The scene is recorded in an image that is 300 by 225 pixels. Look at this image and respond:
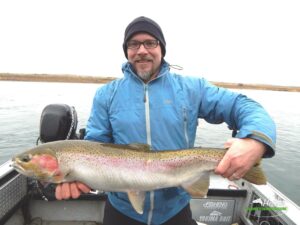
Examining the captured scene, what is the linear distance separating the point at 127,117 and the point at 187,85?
721 millimetres

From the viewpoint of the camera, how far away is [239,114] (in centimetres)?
290

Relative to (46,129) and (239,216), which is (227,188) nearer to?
(239,216)

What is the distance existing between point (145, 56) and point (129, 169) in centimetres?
119

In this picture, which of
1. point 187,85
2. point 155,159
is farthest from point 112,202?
point 187,85

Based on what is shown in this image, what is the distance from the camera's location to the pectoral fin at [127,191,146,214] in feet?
9.57

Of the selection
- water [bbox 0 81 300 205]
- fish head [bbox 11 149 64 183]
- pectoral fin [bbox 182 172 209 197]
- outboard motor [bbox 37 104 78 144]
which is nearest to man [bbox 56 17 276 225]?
fish head [bbox 11 149 64 183]

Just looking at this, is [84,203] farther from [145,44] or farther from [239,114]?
[239,114]

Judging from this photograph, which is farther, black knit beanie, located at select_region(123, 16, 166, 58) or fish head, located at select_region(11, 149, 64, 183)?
black knit beanie, located at select_region(123, 16, 166, 58)

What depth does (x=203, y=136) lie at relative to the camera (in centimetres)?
1878

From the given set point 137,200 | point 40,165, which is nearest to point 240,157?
point 137,200

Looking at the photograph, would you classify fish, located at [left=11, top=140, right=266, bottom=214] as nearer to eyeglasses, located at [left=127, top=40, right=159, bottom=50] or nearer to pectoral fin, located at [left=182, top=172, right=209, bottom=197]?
pectoral fin, located at [left=182, top=172, right=209, bottom=197]

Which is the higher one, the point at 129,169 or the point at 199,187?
the point at 129,169

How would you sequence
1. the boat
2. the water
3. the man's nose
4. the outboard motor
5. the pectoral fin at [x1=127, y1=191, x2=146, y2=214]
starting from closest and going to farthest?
the pectoral fin at [x1=127, y1=191, x2=146, y2=214] < the man's nose < the boat < the outboard motor < the water

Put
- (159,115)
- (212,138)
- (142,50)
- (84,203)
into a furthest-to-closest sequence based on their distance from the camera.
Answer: (212,138) → (84,203) → (142,50) → (159,115)
